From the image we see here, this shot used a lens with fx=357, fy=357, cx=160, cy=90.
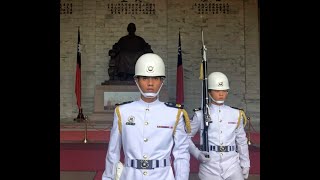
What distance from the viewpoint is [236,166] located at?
138 inches

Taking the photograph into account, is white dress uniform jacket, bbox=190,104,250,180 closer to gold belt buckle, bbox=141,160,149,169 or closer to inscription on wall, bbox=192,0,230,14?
gold belt buckle, bbox=141,160,149,169

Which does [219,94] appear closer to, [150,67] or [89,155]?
[150,67]

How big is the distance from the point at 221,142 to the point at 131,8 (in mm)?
8552

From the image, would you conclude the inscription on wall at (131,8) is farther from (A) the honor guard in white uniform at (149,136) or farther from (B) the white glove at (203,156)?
(A) the honor guard in white uniform at (149,136)

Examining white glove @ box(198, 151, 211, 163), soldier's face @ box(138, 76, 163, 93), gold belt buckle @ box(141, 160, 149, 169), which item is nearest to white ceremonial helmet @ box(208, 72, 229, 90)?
white glove @ box(198, 151, 211, 163)

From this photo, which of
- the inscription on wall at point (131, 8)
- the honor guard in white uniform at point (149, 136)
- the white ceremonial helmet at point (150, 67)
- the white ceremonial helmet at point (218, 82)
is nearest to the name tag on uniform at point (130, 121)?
the honor guard in white uniform at point (149, 136)

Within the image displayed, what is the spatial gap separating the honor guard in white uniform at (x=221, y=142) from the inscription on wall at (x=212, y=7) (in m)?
8.10

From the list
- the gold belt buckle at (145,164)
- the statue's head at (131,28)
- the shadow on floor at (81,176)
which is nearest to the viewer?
the gold belt buckle at (145,164)

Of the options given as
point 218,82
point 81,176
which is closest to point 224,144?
point 218,82

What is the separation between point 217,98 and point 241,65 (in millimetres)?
7939

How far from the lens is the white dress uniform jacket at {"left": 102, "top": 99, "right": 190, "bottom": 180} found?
2.69 m

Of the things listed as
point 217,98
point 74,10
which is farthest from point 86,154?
point 74,10

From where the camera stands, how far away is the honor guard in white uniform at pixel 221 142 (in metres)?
3.47

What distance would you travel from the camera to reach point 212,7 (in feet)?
37.5
